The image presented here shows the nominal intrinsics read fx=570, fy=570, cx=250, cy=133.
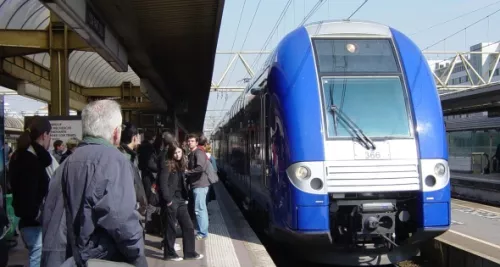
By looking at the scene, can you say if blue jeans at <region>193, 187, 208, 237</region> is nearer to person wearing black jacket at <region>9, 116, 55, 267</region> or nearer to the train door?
the train door

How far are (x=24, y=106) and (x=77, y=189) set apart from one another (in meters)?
56.5

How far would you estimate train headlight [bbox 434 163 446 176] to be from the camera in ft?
23.4

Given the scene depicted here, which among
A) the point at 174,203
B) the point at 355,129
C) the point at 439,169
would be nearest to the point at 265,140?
the point at 355,129

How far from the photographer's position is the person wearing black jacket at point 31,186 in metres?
5.00

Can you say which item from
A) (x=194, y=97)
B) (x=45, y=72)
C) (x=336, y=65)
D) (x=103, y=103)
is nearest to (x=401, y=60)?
(x=336, y=65)

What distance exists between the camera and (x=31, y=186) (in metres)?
5.04

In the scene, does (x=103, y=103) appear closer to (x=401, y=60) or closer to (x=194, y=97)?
(x=401, y=60)

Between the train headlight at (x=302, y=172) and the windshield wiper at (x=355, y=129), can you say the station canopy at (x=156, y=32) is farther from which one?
the train headlight at (x=302, y=172)

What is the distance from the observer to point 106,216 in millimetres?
2959

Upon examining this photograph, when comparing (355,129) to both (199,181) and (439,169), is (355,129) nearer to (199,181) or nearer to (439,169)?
(439,169)

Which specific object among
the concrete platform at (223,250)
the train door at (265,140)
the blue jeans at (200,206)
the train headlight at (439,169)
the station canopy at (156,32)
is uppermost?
the station canopy at (156,32)

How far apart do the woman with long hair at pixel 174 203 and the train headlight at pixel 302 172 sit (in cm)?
158

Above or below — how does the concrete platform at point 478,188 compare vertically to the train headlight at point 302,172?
below

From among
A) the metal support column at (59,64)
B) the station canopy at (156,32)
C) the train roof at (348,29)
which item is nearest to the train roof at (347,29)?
the train roof at (348,29)
